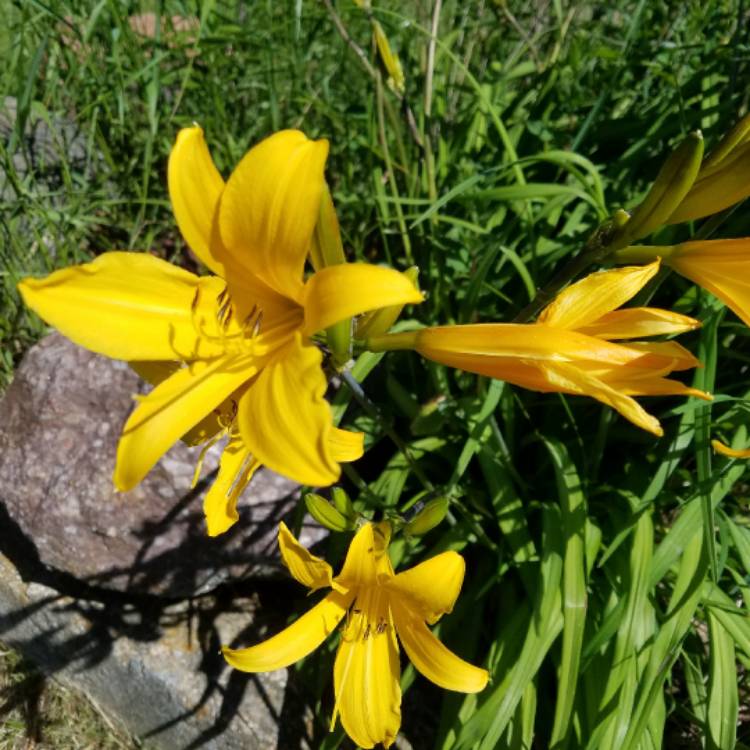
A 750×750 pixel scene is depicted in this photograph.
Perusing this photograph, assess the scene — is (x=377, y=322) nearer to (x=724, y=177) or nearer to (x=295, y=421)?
(x=295, y=421)

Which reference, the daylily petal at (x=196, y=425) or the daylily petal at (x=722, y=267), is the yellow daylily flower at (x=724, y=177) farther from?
the daylily petal at (x=196, y=425)

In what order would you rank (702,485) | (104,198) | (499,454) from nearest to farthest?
(702,485), (499,454), (104,198)

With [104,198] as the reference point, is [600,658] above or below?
below

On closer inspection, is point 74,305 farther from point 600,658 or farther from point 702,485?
point 600,658

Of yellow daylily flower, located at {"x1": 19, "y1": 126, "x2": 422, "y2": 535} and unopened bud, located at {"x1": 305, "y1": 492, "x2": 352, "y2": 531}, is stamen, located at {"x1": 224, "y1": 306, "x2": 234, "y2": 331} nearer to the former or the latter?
yellow daylily flower, located at {"x1": 19, "y1": 126, "x2": 422, "y2": 535}

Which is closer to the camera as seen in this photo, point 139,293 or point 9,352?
point 139,293

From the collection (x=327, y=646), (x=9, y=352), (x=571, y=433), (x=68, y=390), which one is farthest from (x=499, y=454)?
(x=9, y=352)

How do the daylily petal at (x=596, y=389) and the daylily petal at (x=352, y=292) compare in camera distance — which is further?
the daylily petal at (x=596, y=389)

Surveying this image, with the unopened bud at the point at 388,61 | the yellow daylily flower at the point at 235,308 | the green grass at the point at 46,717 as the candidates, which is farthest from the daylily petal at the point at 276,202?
the green grass at the point at 46,717
